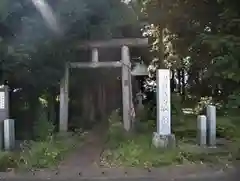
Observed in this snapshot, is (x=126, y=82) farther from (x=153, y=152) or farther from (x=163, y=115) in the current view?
(x=153, y=152)

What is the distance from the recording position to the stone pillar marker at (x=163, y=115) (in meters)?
8.93

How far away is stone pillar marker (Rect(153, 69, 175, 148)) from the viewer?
893 centimetres

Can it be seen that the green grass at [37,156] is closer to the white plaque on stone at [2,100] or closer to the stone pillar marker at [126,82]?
the white plaque on stone at [2,100]

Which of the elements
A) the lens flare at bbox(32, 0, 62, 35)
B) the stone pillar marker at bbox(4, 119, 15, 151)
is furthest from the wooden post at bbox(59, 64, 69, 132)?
the stone pillar marker at bbox(4, 119, 15, 151)

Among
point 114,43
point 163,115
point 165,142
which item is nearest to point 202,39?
point 114,43

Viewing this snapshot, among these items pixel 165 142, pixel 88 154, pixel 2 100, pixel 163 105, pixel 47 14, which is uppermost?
pixel 47 14

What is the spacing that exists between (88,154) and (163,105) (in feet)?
7.00

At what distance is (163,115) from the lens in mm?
9164

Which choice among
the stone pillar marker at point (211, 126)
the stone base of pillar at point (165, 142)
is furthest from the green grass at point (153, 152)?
the stone pillar marker at point (211, 126)

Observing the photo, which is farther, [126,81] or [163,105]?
→ [126,81]

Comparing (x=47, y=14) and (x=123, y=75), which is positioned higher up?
(x=47, y=14)

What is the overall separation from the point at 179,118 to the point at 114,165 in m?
6.59

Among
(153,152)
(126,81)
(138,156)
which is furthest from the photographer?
(126,81)

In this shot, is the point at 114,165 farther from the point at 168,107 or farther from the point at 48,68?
the point at 48,68
